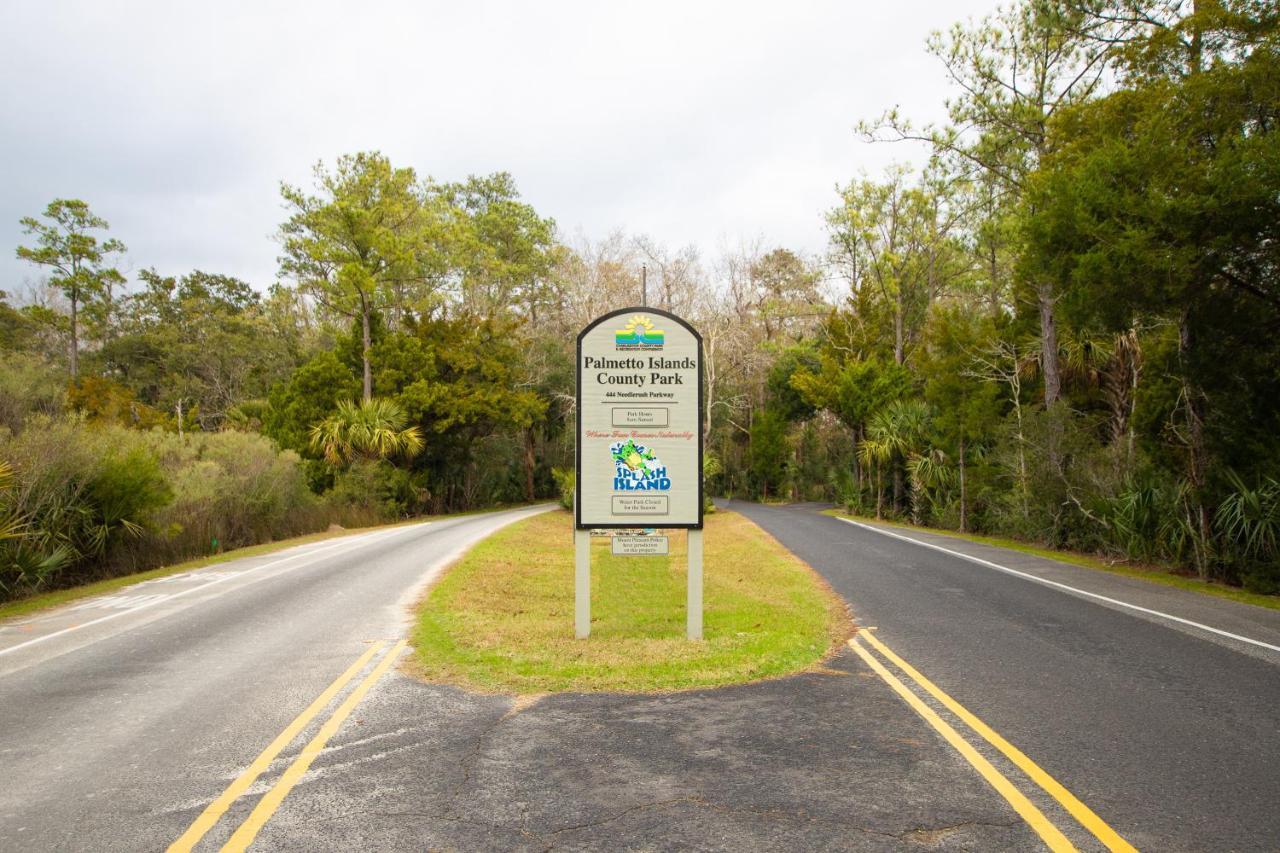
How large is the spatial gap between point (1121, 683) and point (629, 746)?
13.7 feet

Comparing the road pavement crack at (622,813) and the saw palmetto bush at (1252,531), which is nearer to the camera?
the road pavement crack at (622,813)

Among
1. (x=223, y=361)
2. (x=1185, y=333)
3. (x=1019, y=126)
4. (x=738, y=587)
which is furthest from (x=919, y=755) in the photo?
(x=223, y=361)

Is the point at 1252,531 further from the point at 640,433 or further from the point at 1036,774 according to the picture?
the point at 1036,774

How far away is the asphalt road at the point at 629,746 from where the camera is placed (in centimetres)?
408

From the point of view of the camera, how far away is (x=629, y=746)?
5.32 metres

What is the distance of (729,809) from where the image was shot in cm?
430

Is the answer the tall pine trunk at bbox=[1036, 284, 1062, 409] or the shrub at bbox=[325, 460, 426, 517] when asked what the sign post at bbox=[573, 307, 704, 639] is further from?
the shrub at bbox=[325, 460, 426, 517]

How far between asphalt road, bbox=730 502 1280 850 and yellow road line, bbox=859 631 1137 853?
0.22 ft

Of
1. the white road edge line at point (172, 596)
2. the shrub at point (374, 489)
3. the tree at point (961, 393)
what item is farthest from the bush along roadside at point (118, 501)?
the tree at point (961, 393)

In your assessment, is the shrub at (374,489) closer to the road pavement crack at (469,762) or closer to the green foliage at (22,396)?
the green foliage at (22,396)

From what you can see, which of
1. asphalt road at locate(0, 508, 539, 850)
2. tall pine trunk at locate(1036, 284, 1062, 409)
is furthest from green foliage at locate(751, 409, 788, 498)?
asphalt road at locate(0, 508, 539, 850)

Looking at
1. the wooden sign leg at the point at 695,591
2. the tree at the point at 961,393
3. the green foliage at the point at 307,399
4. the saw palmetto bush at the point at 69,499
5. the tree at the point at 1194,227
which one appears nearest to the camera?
the wooden sign leg at the point at 695,591

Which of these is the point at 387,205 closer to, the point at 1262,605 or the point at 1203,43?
the point at 1203,43

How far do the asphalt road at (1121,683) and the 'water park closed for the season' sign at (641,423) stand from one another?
2.76 metres
